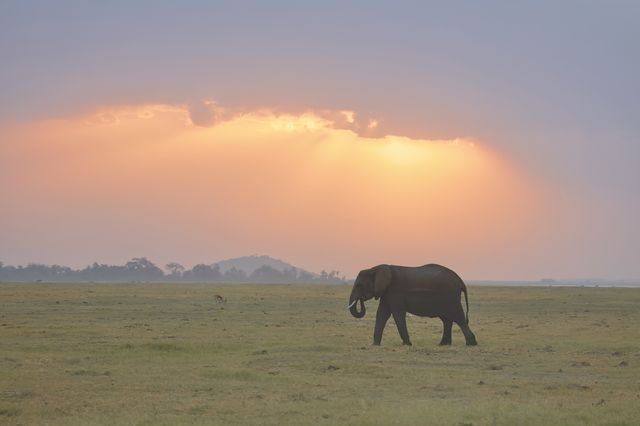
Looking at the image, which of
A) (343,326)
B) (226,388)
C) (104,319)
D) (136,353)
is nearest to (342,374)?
(226,388)

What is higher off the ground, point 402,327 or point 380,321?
point 380,321

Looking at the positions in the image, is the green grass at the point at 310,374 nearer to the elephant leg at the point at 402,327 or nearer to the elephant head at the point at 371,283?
the elephant leg at the point at 402,327

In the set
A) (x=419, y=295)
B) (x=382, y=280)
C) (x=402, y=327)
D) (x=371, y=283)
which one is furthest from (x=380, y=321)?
(x=419, y=295)

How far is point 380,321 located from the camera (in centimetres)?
3005

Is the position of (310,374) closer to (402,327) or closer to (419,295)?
(402,327)

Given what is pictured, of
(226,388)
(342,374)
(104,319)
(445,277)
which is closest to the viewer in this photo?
(226,388)

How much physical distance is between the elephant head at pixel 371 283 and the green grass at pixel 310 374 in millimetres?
1576

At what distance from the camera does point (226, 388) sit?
19938 mm

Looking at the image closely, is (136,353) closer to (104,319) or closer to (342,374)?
(342,374)

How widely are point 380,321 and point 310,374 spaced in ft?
27.0

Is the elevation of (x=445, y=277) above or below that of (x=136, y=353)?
above

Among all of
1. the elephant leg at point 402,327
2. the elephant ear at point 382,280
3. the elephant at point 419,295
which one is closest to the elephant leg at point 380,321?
the elephant at point 419,295

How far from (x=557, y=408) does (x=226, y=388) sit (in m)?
7.04

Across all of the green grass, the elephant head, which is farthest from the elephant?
the green grass
